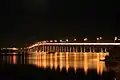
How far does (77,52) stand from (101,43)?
23.7 metres

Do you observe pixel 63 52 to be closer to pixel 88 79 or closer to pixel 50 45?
pixel 50 45

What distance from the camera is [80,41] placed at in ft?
480

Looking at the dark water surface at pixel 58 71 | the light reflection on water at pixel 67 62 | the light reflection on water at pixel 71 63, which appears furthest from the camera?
the light reflection on water at pixel 71 63

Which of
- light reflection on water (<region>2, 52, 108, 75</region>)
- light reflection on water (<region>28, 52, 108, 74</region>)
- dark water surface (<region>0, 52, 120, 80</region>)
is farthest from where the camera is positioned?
light reflection on water (<region>28, 52, 108, 74</region>)

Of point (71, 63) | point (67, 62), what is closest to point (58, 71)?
point (71, 63)

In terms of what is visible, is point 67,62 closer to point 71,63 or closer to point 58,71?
point 71,63

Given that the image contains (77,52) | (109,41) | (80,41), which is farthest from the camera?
(77,52)

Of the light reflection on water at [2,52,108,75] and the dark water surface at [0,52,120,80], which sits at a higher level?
the light reflection on water at [2,52,108,75]

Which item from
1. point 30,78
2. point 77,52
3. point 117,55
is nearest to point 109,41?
point 77,52

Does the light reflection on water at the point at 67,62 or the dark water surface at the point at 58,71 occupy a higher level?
the light reflection on water at the point at 67,62

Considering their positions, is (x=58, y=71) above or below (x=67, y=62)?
below

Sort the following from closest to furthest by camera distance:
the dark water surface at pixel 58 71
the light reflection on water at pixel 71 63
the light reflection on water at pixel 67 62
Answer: the dark water surface at pixel 58 71 < the light reflection on water at pixel 67 62 < the light reflection on water at pixel 71 63

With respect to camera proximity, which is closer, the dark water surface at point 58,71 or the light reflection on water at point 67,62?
the dark water surface at point 58,71

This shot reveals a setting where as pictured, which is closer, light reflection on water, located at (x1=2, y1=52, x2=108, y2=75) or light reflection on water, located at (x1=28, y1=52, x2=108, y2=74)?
light reflection on water, located at (x1=2, y1=52, x2=108, y2=75)
